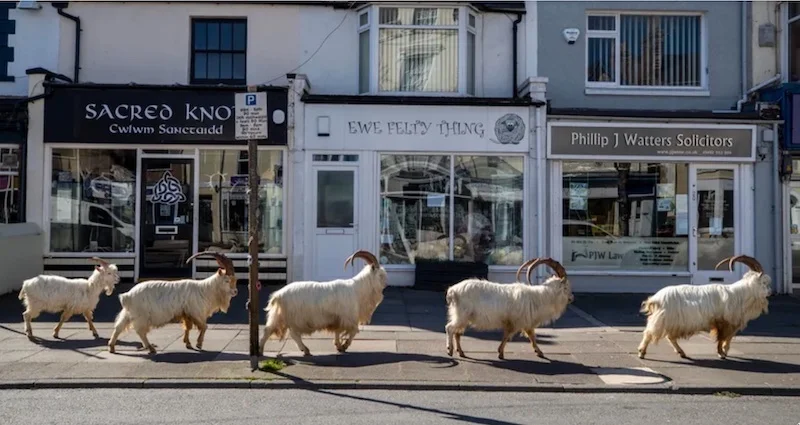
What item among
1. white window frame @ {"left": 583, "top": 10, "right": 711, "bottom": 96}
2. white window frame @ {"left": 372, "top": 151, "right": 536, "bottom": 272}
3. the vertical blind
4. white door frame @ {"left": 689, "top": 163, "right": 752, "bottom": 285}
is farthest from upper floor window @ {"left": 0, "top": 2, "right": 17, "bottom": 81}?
white door frame @ {"left": 689, "top": 163, "right": 752, "bottom": 285}

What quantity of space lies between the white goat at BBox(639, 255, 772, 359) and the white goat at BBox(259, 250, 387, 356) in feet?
11.5

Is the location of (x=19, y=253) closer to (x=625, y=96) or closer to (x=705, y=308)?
(x=705, y=308)

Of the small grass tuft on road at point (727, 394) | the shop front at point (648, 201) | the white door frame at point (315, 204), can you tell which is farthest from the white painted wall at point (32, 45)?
the small grass tuft on road at point (727, 394)

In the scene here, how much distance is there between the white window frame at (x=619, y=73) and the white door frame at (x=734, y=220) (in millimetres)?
1756

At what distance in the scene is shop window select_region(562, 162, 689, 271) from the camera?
14.0 m

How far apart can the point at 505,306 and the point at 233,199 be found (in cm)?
754

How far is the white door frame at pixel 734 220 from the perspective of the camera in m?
13.9

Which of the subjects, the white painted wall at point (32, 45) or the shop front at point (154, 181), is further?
the white painted wall at point (32, 45)

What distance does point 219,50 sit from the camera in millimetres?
14586

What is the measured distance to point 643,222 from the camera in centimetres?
1416


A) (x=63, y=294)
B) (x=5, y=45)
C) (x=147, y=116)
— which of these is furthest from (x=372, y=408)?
(x=5, y=45)

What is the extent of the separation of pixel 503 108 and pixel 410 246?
3.44 m

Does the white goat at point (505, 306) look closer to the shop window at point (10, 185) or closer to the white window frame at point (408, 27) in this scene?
the white window frame at point (408, 27)

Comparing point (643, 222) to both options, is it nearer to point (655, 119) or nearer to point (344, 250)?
point (655, 119)
